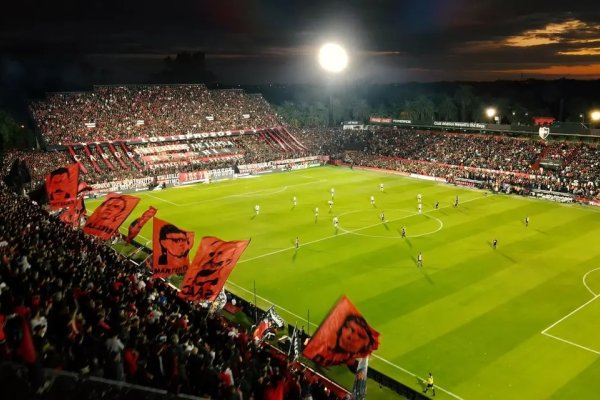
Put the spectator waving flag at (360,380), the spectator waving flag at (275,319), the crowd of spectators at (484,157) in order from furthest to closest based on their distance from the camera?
the crowd of spectators at (484,157) → the spectator waving flag at (275,319) → the spectator waving flag at (360,380)

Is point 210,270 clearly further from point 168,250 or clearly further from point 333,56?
point 333,56

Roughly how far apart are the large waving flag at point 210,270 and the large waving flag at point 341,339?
492cm

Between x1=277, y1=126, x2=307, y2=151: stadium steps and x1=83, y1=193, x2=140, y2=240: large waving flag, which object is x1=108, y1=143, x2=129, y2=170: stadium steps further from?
x1=83, y1=193, x2=140, y2=240: large waving flag

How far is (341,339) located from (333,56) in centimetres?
5640

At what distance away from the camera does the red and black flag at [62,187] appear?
29781mm

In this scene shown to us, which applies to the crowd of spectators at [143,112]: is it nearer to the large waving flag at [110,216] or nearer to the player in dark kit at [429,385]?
the large waving flag at [110,216]

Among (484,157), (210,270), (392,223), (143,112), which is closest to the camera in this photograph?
(210,270)

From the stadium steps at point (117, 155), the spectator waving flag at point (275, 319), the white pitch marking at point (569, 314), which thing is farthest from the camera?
the stadium steps at point (117, 155)

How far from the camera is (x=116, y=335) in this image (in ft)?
36.0

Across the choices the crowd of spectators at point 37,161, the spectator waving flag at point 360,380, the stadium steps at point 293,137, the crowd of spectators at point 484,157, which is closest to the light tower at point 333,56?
the crowd of spectators at point 484,157

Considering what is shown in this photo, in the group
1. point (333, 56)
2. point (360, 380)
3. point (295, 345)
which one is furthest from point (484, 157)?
point (360, 380)

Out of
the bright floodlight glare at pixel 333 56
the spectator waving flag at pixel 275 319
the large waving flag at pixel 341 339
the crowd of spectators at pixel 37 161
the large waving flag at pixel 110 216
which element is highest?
the bright floodlight glare at pixel 333 56

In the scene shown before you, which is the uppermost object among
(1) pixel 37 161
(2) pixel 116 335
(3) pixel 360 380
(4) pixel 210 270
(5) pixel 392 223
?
(2) pixel 116 335

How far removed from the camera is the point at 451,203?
52.6 m
